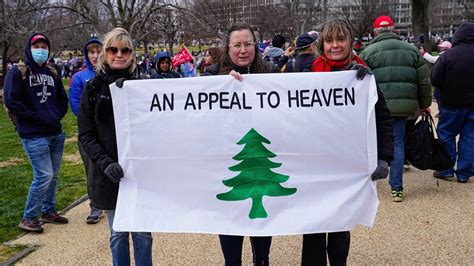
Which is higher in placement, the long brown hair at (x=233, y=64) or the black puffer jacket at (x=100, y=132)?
the long brown hair at (x=233, y=64)

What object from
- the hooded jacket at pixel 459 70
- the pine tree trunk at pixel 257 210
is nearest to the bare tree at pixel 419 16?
the hooded jacket at pixel 459 70

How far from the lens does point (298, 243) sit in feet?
14.8

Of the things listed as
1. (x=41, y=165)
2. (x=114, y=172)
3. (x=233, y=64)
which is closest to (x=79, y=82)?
(x=41, y=165)

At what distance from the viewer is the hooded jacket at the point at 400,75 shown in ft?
18.0

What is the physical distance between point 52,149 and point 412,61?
4024 mm

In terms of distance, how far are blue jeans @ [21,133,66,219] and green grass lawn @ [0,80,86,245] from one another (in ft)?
1.12

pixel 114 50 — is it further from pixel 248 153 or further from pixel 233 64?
pixel 248 153

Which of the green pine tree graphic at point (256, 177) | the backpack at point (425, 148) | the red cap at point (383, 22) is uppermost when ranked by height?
the red cap at point (383, 22)

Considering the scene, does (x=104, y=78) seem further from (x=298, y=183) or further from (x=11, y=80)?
(x=11, y=80)

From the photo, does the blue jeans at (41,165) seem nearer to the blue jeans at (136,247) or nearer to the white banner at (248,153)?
the blue jeans at (136,247)

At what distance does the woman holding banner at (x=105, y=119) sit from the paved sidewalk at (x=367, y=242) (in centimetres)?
118

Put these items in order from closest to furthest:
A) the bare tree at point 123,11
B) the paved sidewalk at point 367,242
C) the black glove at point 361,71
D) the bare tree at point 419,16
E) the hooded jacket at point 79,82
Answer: the black glove at point 361,71
the paved sidewalk at point 367,242
the hooded jacket at point 79,82
the bare tree at point 123,11
the bare tree at point 419,16

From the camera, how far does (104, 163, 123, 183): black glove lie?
125 inches

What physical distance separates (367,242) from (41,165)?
10.7ft
